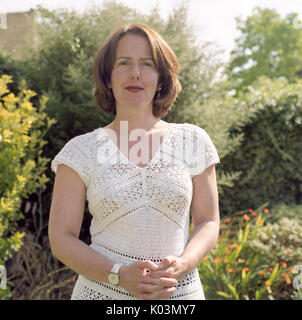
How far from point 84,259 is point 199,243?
52 centimetres

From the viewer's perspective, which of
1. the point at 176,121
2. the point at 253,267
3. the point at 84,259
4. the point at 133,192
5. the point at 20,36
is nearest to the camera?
the point at 84,259

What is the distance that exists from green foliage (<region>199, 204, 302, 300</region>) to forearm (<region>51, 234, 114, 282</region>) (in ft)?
7.00

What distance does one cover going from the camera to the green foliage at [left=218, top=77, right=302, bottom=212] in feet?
19.5

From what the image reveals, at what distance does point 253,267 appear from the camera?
157 inches

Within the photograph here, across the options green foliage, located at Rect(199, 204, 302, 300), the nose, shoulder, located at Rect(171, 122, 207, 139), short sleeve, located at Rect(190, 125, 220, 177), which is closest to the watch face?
short sleeve, located at Rect(190, 125, 220, 177)

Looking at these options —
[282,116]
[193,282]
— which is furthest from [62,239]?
[282,116]

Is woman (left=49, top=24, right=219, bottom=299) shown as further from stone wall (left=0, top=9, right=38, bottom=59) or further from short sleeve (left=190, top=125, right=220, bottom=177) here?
stone wall (left=0, top=9, right=38, bottom=59)

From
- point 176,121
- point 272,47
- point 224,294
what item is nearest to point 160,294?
point 224,294

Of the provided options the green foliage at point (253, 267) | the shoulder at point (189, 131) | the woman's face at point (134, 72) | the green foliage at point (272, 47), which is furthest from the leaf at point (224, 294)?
the green foliage at point (272, 47)

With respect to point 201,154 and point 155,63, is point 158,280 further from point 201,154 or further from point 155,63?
point 155,63

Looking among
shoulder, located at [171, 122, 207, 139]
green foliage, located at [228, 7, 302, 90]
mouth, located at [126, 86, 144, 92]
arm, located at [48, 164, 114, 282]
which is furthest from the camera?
green foliage, located at [228, 7, 302, 90]

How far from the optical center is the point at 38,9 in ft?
15.5

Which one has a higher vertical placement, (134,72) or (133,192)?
(134,72)

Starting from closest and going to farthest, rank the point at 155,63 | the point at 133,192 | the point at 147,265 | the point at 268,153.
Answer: the point at 147,265 < the point at 133,192 < the point at 155,63 < the point at 268,153
